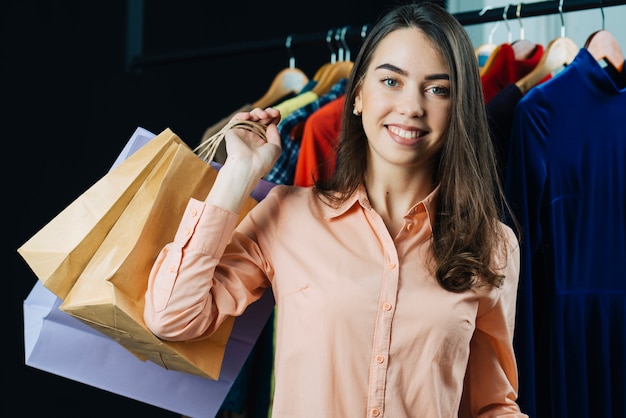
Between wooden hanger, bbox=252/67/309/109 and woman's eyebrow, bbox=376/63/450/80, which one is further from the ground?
wooden hanger, bbox=252/67/309/109

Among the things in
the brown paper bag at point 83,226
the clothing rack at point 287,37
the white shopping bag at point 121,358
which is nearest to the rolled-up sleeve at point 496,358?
the white shopping bag at point 121,358

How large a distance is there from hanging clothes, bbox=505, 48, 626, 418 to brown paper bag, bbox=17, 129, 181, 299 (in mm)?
777

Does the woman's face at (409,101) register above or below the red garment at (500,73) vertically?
below

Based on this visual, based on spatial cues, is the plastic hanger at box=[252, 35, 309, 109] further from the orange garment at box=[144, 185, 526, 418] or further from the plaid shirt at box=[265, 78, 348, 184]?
the orange garment at box=[144, 185, 526, 418]

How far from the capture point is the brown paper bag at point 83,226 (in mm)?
1280

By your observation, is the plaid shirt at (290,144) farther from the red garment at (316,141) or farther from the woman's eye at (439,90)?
the woman's eye at (439,90)

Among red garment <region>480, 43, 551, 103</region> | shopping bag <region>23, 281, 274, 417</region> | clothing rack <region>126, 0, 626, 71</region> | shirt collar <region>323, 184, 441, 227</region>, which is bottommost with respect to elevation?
shopping bag <region>23, 281, 274, 417</region>

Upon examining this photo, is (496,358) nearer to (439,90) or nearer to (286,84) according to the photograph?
(439,90)

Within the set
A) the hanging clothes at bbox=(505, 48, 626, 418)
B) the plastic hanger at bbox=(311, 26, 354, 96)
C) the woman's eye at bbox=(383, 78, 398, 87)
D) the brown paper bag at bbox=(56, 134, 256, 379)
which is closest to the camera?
the brown paper bag at bbox=(56, 134, 256, 379)

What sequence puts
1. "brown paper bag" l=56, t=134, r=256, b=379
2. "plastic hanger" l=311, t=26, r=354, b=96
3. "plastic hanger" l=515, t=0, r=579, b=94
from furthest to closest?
"plastic hanger" l=311, t=26, r=354, b=96 → "plastic hanger" l=515, t=0, r=579, b=94 → "brown paper bag" l=56, t=134, r=256, b=379

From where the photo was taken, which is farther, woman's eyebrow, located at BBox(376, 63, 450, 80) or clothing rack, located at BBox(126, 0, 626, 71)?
clothing rack, located at BBox(126, 0, 626, 71)

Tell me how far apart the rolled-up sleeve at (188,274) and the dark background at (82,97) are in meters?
0.83

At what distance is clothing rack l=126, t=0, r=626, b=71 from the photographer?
5.44 ft

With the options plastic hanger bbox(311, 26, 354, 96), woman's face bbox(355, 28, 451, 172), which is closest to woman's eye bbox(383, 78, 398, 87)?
woman's face bbox(355, 28, 451, 172)
